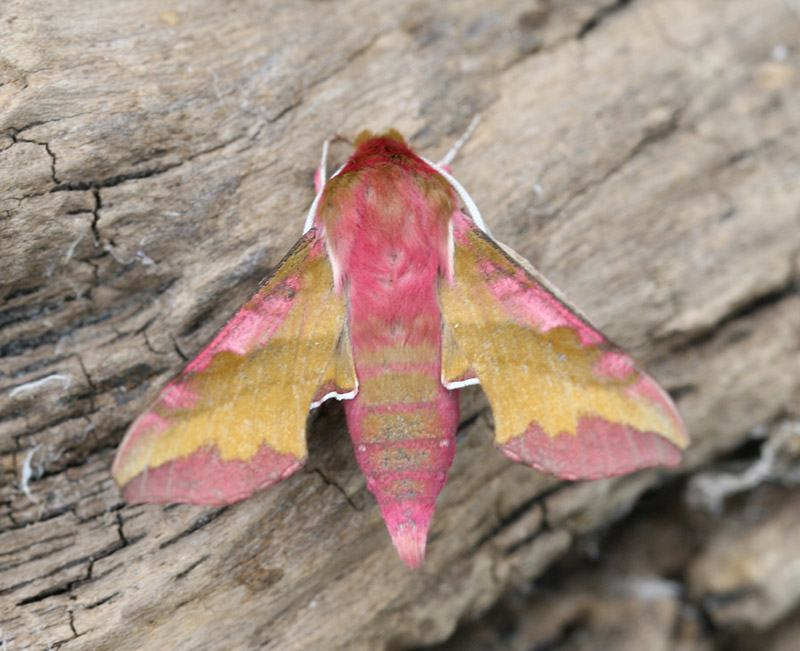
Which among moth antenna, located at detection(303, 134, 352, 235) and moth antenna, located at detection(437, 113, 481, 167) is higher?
moth antenna, located at detection(303, 134, 352, 235)

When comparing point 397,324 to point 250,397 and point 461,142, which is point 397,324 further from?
point 461,142

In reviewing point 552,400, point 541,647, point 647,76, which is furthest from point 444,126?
point 541,647

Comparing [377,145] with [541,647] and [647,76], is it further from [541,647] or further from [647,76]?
[541,647]

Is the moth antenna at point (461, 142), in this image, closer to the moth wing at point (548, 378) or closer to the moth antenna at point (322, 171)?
the moth antenna at point (322, 171)

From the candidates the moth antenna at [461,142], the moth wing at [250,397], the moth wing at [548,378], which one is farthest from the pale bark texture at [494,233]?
the moth wing at [548,378]

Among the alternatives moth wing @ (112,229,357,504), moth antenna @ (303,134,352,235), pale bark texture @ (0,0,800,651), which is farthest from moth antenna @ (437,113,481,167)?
moth wing @ (112,229,357,504)

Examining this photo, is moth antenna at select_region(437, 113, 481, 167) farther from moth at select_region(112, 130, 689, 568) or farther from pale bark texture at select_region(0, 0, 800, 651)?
moth at select_region(112, 130, 689, 568)
